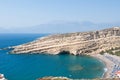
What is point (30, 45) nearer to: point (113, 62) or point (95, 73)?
point (113, 62)

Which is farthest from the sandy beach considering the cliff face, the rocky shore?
the cliff face

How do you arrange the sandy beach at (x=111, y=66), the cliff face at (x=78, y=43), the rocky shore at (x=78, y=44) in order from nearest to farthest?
1. the sandy beach at (x=111, y=66)
2. the rocky shore at (x=78, y=44)
3. the cliff face at (x=78, y=43)

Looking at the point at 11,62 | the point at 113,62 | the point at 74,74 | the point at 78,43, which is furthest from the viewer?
the point at 78,43

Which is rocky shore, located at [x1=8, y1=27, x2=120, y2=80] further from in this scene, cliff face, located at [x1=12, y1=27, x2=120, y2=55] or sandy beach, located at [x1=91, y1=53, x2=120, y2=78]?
sandy beach, located at [x1=91, y1=53, x2=120, y2=78]

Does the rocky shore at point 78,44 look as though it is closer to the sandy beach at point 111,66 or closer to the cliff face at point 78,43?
the cliff face at point 78,43

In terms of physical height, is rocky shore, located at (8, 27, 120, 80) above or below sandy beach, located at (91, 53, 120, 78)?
above

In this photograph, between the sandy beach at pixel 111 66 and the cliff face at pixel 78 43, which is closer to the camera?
the sandy beach at pixel 111 66

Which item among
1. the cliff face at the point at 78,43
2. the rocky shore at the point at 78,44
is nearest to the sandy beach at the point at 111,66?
the rocky shore at the point at 78,44

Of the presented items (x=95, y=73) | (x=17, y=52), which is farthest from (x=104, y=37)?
(x=95, y=73)
